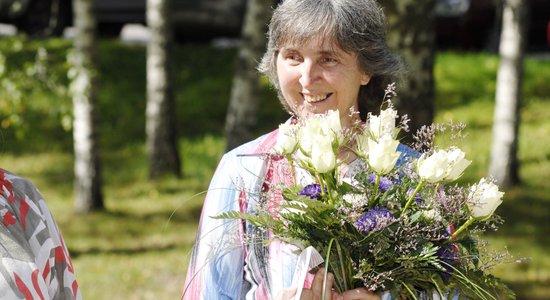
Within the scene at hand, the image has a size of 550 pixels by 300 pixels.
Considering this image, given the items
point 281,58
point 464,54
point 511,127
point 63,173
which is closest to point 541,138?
point 511,127

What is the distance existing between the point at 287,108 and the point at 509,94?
616 centimetres

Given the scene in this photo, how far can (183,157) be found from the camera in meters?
10.9

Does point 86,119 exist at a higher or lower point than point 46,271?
higher

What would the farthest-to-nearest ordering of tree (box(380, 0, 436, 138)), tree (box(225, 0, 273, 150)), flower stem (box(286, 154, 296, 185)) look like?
tree (box(225, 0, 273, 150)) < tree (box(380, 0, 436, 138)) < flower stem (box(286, 154, 296, 185))

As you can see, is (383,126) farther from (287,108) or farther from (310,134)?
(287,108)

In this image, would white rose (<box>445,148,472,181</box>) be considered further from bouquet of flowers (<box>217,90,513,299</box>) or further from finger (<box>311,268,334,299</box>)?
finger (<box>311,268,334,299</box>)

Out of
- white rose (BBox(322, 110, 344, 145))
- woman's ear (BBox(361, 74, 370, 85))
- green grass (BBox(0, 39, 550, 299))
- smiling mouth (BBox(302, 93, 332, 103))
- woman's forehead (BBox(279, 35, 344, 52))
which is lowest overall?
green grass (BBox(0, 39, 550, 299))

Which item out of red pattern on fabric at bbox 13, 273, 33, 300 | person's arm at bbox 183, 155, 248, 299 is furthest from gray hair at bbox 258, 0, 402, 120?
red pattern on fabric at bbox 13, 273, 33, 300

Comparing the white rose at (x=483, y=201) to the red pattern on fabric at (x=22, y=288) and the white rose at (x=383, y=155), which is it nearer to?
the white rose at (x=383, y=155)

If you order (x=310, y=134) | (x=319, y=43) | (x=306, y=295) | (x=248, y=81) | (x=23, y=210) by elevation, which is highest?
(x=319, y=43)

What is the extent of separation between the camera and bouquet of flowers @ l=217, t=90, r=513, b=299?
2902 millimetres

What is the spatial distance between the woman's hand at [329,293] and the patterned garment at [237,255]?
0.63ft

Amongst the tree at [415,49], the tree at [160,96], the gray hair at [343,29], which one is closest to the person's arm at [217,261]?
the gray hair at [343,29]

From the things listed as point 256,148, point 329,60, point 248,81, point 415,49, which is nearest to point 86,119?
point 248,81
